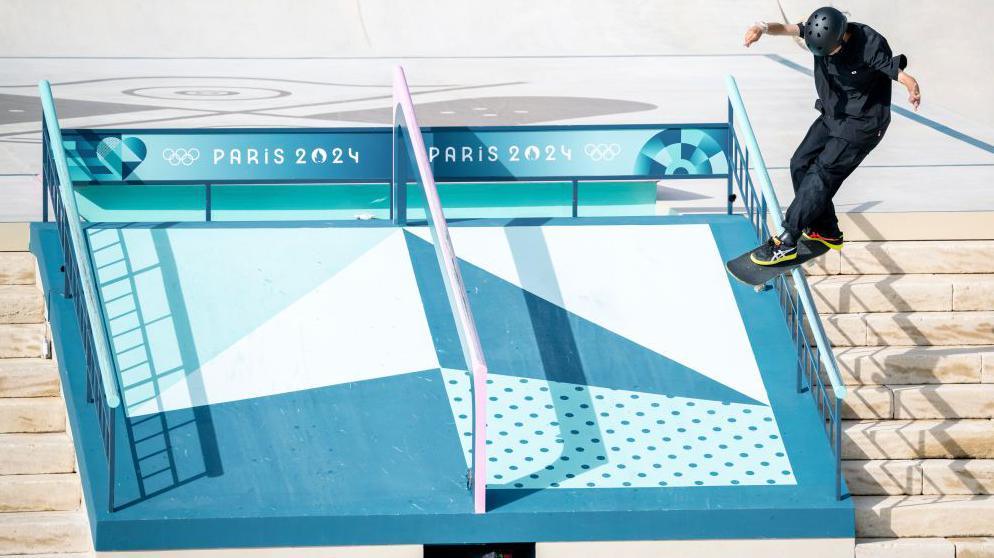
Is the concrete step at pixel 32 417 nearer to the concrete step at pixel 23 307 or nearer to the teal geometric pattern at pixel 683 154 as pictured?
the concrete step at pixel 23 307

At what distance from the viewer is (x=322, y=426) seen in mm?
8609

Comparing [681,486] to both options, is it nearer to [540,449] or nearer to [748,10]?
[540,449]

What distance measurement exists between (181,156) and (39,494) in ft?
8.56

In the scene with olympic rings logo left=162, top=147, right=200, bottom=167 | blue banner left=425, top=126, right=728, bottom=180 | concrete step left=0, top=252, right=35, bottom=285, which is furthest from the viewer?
blue banner left=425, top=126, right=728, bottom=180

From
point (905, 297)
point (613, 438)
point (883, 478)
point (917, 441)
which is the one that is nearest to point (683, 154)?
point (905, 297)

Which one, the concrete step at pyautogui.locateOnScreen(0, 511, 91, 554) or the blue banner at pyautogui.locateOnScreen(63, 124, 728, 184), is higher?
the blue banner at pyautogui.locateOnScreen(63, 124, 728, 184)

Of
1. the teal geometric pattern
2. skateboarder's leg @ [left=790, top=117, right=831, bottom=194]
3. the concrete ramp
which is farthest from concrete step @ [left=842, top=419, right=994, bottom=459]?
the teal geometric pattern

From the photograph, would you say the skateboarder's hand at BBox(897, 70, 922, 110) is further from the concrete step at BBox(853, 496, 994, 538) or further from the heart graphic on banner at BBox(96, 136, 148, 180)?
the heart graphic on banner at BBox(96, 136, 148, 180)

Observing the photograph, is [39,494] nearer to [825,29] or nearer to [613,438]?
[613,438]

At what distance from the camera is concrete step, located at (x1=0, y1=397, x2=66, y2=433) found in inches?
346

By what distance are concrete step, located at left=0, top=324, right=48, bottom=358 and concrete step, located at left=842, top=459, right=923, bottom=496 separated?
5113mm

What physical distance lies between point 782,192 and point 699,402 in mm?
3340

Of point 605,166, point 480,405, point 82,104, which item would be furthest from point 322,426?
point 82,104

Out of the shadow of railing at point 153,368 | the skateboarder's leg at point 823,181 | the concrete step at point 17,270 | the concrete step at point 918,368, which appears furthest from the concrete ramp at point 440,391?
the skateboarder's leg at point 823,181
